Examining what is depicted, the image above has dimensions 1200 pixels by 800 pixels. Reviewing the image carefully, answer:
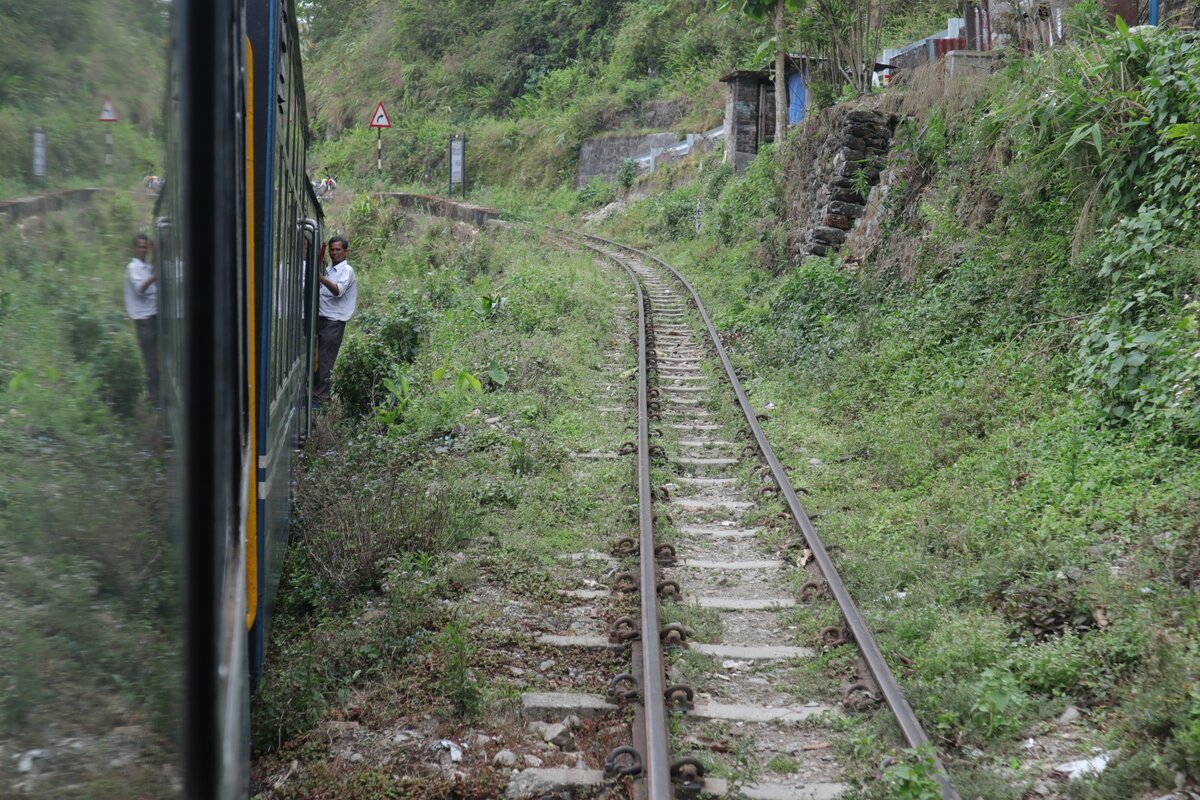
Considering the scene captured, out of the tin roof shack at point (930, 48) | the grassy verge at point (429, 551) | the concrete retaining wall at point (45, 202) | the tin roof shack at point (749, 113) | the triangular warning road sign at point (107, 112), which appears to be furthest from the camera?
the tin roof shack at point (749, 113)

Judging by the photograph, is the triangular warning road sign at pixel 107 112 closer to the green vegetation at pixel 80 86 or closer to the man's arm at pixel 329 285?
the green vegetation at pixel 80 86

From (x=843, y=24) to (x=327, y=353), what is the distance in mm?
13894

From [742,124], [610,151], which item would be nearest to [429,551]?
[742,124]

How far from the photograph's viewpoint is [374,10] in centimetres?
6281

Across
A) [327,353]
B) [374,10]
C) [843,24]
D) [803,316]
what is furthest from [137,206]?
[374,10]

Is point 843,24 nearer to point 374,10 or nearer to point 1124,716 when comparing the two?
point 1124,716

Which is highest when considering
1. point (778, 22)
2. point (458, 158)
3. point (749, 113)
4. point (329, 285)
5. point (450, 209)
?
point (778, 22)

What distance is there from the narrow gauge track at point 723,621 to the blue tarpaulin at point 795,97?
17.0 meters

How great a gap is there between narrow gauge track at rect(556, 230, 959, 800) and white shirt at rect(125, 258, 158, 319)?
2801 millimetres

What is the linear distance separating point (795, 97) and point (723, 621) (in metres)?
23.3

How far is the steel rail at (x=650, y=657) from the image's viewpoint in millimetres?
3928

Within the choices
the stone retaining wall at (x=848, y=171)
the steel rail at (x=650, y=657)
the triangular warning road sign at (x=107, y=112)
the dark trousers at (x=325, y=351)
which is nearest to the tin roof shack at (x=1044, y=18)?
the stone retaining wall at (x=848, y=171)

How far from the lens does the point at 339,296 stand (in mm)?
9617

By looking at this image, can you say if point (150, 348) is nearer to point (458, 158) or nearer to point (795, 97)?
point (795, 97)
